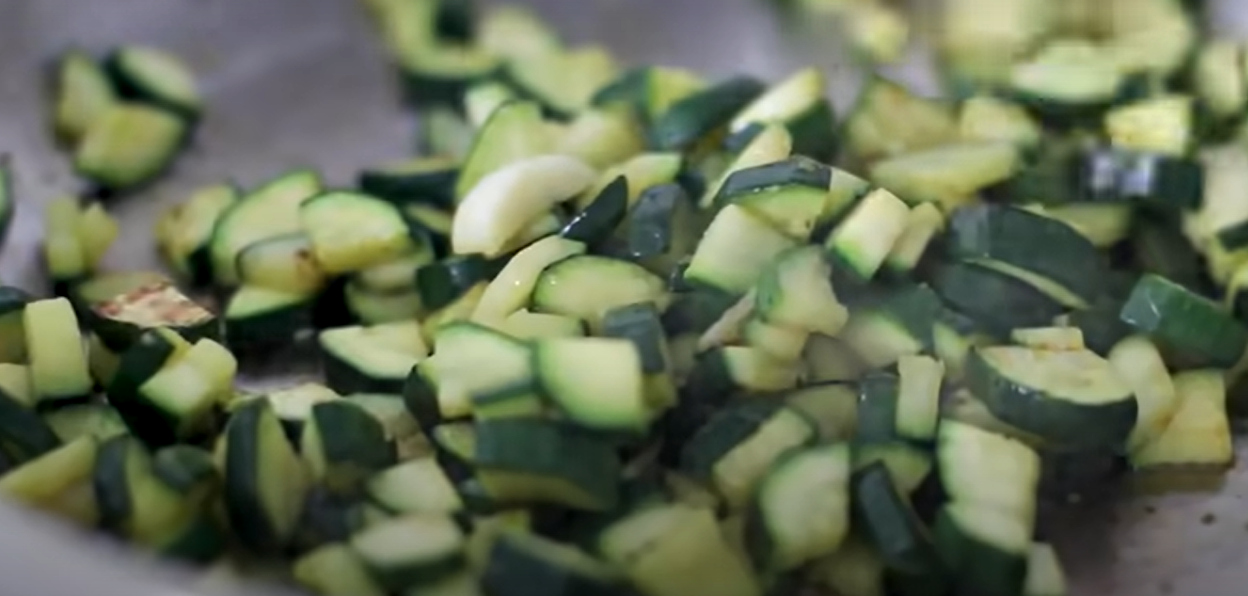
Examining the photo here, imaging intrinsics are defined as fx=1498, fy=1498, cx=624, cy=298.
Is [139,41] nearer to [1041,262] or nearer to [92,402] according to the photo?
[92,402]

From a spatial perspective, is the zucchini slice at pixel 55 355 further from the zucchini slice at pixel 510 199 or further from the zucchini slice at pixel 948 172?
the zucchini slice at pixel 948 172

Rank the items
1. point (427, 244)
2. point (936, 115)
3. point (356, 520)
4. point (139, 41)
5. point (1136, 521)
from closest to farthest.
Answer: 1. point (356, 520)
2. point (1136, 521)
3. point (427, 244)
4. point (936, 115)
5. point (139, 41)

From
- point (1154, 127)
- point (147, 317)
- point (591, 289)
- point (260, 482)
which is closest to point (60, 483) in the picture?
point (260, 482)

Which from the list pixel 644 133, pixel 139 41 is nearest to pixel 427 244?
pixel 644 133

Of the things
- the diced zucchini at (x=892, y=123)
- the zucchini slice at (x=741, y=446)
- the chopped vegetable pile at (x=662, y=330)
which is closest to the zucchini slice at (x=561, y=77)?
the chopped vegetable pile at (x=662, y=330)

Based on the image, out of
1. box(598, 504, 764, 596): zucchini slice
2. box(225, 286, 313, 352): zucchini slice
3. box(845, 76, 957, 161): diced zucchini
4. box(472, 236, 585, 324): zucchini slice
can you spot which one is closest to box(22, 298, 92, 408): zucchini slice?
box(225, 286, 313, 352): zucchini slice

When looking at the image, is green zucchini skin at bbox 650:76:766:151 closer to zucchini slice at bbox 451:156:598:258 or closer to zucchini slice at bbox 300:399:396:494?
zucchini slice at bbox 451:156:598:258

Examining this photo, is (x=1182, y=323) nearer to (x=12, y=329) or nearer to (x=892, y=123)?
(x=892, y=123)
